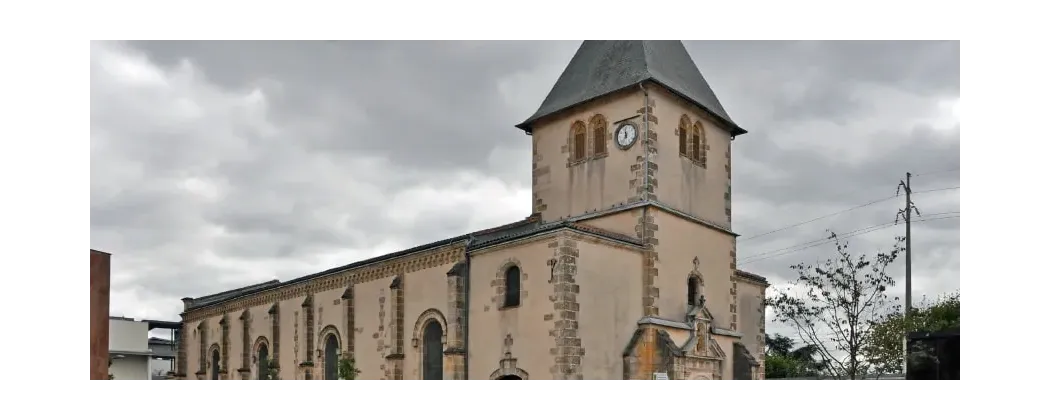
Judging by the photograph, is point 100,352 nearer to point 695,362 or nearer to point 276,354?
point 695,362

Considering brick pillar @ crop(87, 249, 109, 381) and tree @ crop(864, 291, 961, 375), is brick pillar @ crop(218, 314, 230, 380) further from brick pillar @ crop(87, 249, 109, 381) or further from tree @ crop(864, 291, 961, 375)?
tree @ crop(864, 291, 961, 375)

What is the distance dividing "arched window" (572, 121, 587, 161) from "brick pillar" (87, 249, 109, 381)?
15.7 meters

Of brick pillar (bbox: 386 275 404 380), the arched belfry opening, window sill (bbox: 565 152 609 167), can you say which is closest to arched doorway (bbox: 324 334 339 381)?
brick pillar (bbox: 386 275 404 380)

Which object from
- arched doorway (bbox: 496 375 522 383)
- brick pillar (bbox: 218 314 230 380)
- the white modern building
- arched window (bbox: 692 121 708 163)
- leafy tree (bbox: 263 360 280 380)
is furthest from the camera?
the white modern building

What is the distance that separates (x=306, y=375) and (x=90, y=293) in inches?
706

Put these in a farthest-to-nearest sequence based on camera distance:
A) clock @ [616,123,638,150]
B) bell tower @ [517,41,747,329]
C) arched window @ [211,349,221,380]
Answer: arched window @ [211,349,221,380], clock @ [616,123,638,150], bell tower @ [517,41,747,329]

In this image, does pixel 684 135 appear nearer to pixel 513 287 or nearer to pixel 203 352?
pixel 513 287

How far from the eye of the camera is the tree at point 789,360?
123 feet

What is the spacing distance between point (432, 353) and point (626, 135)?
979 centimetres

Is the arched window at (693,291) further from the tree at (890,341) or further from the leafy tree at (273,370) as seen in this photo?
the leafy tree at (273,370)

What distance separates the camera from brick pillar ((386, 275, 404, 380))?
35656 millimetres

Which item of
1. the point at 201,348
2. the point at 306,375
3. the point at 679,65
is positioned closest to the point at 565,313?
the point at 679,65

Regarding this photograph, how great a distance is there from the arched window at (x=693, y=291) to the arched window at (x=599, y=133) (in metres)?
5.15

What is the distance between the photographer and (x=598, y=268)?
30.3 metres
